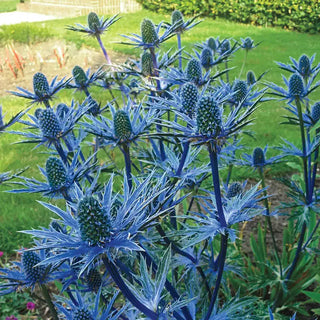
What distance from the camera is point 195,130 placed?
1.13m

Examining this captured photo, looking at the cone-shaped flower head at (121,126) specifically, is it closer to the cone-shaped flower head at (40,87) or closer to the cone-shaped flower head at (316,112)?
the cone-shaped flower head at (40,87)

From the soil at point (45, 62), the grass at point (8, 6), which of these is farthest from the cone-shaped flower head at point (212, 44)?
the grass at point (8, 6)

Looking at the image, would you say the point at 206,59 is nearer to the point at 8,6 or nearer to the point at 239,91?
the point at 239,91

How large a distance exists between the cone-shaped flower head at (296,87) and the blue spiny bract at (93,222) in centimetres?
121

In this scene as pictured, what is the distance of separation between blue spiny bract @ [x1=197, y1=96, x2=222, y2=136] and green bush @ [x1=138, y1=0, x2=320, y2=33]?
870cm

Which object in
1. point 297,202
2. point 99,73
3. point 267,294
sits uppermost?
point 99,73

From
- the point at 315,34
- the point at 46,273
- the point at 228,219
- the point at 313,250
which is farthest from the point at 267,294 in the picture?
the point at 315,34

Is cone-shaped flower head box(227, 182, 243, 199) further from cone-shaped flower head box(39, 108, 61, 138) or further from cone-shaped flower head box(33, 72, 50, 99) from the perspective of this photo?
cone-shaped flower head box(33, 72, 50, 99)

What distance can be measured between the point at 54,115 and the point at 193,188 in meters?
0.62

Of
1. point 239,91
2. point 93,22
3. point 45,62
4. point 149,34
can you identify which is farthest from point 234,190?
point 45,62

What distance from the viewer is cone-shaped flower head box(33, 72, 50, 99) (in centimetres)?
185

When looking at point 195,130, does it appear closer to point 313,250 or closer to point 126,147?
point 126,147

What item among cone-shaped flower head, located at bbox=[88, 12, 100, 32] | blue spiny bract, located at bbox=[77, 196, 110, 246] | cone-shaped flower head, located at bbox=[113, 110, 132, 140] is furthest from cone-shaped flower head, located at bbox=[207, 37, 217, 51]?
blue spiny bract, located at bbox=[77, 196, 110, 246]

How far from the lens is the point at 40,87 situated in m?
1.85
